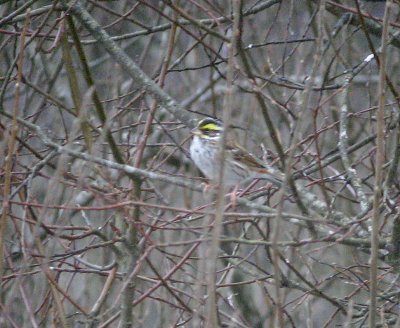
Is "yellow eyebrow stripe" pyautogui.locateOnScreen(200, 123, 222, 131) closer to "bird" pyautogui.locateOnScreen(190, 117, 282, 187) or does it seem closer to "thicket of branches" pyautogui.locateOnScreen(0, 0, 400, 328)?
"bird" pyautogui.locateOnScreen(190, 117, 282, 187)

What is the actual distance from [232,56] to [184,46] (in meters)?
7.57

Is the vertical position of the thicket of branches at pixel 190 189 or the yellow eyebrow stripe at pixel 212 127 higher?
the yellow eyebrow stripe at pixel 212 127

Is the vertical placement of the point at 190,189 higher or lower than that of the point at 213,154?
lower

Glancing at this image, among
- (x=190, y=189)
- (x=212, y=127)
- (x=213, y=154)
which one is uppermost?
(x=212, y=127)

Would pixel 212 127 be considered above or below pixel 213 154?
above

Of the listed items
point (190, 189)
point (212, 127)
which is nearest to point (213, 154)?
point (212, 127)

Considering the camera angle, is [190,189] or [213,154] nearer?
[190,189]

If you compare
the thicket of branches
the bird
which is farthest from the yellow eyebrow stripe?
the thicket of branches

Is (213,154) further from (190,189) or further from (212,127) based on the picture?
(190,189)

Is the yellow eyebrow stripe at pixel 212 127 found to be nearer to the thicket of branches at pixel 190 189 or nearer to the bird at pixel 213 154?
the bird at pixel 213 154

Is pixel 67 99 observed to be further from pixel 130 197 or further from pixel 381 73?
pixel 381 73

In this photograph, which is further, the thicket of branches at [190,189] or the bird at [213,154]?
the bird at [213,154]

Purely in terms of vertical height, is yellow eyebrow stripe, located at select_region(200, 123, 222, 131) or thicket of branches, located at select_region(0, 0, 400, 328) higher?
yellow eyebrow stripe, located at select_region(200, 123, 222, 131)

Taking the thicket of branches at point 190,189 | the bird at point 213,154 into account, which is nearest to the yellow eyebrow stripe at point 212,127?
the bird at point 213,154
